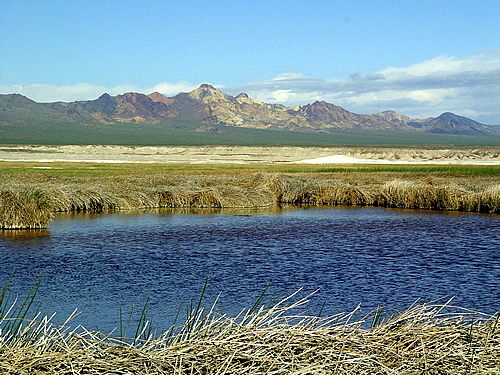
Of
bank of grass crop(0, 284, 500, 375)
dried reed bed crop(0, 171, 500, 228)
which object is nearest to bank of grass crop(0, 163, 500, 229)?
dried reed bed crop(0, 171, 500, 228)

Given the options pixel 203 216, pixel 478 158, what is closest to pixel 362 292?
pixel 203 216

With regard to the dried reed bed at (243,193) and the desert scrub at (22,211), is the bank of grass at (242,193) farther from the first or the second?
the desert scrub at (22,211)

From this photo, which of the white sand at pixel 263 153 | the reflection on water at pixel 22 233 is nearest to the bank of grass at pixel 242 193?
the reflection on water at pixel 22 233

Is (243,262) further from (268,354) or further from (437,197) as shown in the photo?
(437,197)

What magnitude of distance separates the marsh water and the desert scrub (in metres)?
0.70

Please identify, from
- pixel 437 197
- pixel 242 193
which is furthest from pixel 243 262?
pixel 437 197

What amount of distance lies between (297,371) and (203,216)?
75.5 feet

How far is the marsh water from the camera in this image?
12438 mm

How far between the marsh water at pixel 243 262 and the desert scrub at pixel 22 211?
27.7 inches

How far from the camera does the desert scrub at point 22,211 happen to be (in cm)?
2195

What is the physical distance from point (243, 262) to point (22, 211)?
9312mm

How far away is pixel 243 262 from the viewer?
1683 centimetres

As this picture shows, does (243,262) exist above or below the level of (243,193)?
below

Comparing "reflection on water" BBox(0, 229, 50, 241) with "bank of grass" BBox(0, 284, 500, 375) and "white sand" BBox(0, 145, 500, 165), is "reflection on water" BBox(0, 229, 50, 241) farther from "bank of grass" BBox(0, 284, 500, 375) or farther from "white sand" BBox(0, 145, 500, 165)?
"white sand" BBox(0, 145, 500, 165)
